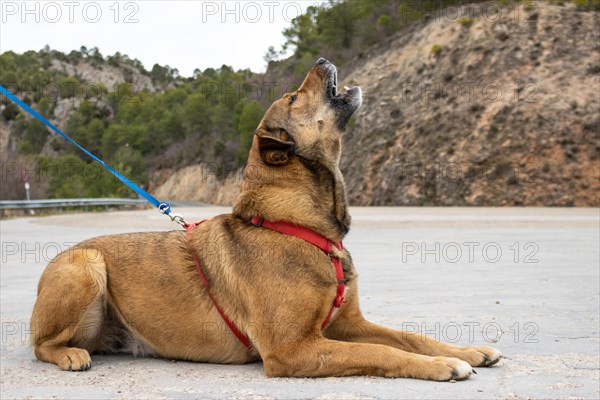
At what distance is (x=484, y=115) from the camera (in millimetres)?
53625

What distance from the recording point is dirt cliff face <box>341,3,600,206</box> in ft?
159

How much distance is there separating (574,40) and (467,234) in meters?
43.2

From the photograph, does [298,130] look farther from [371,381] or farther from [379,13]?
[379,13]

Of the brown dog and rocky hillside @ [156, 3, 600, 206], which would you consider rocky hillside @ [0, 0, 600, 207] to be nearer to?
rocky hillside @ [156, 3, 600, 206]

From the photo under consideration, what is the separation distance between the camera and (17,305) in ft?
27.2

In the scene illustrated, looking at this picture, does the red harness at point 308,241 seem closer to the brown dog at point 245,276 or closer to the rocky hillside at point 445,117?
the brown dog at point 245,276

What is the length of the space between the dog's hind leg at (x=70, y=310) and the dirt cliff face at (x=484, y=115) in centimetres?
4402

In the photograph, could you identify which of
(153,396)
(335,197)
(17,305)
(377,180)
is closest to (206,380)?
(153,396)

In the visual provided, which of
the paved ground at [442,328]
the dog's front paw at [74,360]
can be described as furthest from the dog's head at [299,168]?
the dog's front paw at [74,360]

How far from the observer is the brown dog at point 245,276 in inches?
189

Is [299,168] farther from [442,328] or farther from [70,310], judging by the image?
[442,328]

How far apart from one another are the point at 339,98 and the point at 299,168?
71 centimetres

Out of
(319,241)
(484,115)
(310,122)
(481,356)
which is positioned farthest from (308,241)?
(484,115)

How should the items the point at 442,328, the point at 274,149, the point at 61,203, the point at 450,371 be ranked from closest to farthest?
the point at 450,371 < the point at 274,149 < the point at 442,328 < the point at 61,203
